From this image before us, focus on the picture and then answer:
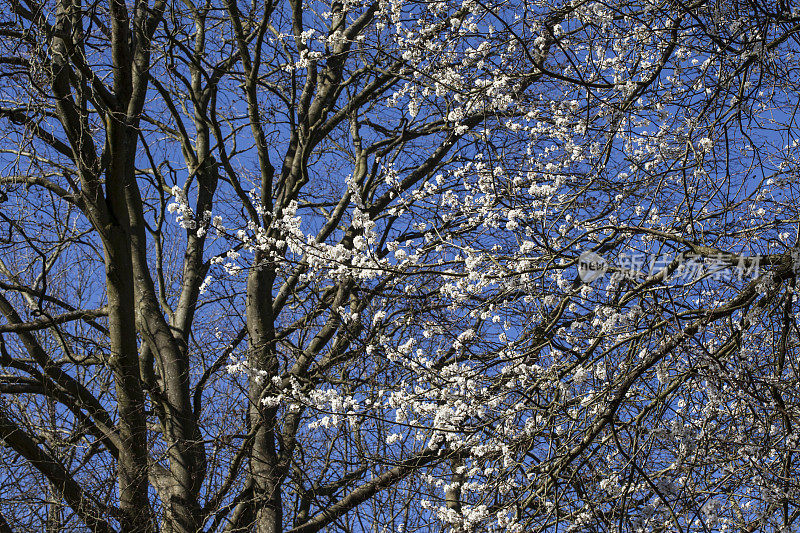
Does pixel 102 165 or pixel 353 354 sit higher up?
pixel 102 165

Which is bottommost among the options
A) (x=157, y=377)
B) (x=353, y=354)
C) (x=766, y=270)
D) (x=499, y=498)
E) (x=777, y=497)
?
(x=777, y=497)

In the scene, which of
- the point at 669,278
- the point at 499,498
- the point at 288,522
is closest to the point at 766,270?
the point at 669,278

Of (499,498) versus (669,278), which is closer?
(669,278)

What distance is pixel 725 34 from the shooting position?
4.02 metres

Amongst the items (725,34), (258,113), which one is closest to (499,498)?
(725,34)

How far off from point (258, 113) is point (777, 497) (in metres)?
5.40

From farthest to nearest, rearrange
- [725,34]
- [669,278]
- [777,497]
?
[725,34] → [669,278] → [777,497]

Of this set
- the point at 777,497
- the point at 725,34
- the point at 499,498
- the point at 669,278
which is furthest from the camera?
the point at 499,498

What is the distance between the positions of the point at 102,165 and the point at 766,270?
15.5 ft

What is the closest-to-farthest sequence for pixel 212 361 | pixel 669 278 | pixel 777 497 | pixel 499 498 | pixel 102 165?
pixel 777 497 < pixel 669 278 < pixel 499 498 < pixel 102 165 < pixel 212 361

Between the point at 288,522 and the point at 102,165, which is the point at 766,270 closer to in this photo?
the point at 102,165

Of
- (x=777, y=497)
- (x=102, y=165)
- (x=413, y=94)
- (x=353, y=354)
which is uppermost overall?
(x=413, y=94)

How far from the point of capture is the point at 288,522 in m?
A: 7.19

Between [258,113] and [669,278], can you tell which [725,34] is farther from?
[258,113]
